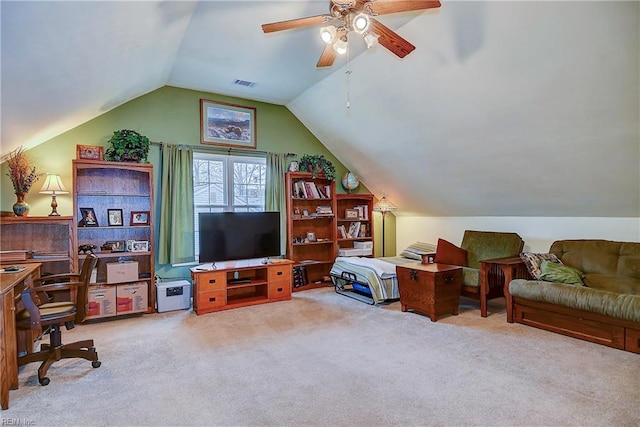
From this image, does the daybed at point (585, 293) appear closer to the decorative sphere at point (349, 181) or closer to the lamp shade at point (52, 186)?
the decorative sphere at point (349, 181)

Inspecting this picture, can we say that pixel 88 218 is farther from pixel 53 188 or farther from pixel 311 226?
pixel 311 226

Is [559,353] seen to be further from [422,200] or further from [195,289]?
[195,289]

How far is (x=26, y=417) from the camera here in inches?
83.5

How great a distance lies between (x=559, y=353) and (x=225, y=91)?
495 cm

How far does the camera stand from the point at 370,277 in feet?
14.9

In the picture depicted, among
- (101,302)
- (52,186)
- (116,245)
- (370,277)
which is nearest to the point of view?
(52,186)

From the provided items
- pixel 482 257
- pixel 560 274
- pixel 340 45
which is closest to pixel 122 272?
pixel 340 45

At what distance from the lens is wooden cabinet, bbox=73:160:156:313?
4.09 metres

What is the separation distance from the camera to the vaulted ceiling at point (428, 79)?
2.41 meters

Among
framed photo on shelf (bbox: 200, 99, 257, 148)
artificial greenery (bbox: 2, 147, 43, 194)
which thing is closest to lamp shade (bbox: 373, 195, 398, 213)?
framed photo on shelf (bbox: 200, 99, 257, 148)

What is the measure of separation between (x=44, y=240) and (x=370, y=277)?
A: 13.0ft

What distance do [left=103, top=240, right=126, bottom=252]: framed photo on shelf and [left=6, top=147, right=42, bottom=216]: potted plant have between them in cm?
85

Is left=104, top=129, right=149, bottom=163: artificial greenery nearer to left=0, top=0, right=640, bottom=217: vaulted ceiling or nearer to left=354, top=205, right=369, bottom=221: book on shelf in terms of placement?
left=0, top=0, right=640, bottom=217: vaulted ceiling

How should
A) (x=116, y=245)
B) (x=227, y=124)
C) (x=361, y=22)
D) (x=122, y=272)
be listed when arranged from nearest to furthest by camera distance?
(x=361, y=22)
(x=122, y=272)
(x=116, y=245)
(x=227, y=124)
